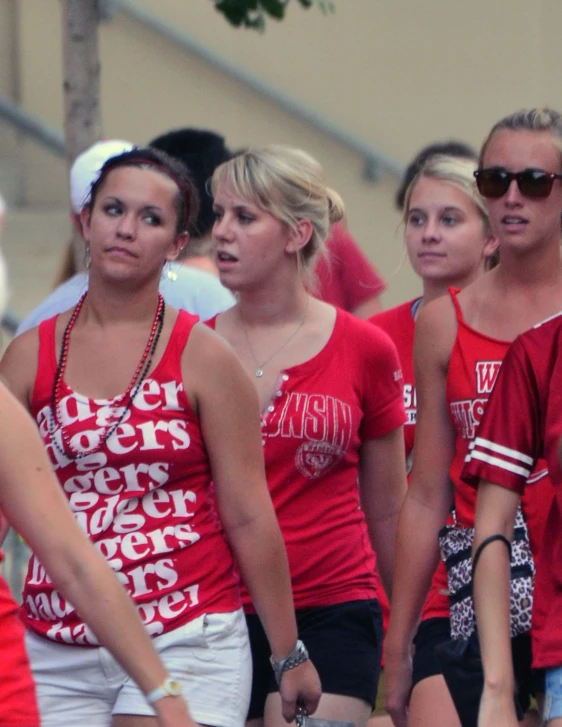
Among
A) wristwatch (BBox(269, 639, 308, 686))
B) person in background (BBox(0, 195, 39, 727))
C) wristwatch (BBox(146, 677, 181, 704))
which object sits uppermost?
person in background (BBox(0, 195, 39, 727))

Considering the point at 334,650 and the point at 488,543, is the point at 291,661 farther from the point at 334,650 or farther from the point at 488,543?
the point at 488,543

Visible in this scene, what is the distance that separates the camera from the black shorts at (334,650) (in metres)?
4.19

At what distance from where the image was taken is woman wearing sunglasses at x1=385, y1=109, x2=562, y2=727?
12.2ft

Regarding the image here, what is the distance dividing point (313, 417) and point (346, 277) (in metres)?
1.89

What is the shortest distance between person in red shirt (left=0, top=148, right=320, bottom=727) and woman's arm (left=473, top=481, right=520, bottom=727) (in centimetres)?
74

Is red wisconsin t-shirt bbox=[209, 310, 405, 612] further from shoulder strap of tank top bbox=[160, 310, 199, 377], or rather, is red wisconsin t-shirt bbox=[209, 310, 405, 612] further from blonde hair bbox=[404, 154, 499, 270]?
blonde hair bbox=[404, 154, 499, 270]

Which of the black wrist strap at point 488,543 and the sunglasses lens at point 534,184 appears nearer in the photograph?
the black wrist strap at point 488,543

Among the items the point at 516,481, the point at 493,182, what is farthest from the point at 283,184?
the point at 516,481

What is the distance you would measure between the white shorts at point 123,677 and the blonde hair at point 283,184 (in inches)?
55.0

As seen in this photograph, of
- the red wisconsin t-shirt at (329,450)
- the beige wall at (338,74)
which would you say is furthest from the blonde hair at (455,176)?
the beige wall at (338,74)

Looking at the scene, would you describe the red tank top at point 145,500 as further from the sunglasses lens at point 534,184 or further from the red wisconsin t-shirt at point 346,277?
the red wisconsin t-shirt at point 346,277

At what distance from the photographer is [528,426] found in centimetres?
318

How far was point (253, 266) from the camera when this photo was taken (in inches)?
177

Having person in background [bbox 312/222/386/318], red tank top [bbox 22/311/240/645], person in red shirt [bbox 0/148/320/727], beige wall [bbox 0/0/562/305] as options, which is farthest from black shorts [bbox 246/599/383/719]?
beige wall [bbox 0/0/562/305]
